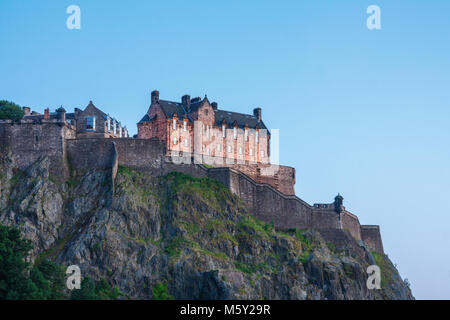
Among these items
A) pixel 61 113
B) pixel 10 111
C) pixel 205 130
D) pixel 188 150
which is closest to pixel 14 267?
pixel 61 113

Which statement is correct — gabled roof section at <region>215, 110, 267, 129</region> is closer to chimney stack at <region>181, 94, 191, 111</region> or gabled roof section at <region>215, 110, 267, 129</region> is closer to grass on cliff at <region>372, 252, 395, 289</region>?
chimney stack at <region>181, 94, 191, 111</region>

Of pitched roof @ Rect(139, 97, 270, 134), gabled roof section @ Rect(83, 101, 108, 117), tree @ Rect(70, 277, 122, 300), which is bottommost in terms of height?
tree @ Rect(70, 277, 122, 300)

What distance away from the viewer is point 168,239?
237ft

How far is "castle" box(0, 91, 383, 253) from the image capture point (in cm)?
7538

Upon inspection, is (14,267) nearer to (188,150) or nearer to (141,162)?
(141,162)

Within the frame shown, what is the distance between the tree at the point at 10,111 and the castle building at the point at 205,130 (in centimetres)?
1285

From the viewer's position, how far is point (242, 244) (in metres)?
74.4

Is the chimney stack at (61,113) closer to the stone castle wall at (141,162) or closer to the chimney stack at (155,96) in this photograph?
the stone castle wall at (141,162)

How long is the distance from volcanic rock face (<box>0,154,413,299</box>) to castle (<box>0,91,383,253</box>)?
134 cm

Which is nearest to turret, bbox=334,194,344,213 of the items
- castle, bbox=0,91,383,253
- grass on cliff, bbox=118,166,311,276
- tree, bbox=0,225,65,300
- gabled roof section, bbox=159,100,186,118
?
castle, bbox=0,91,383,253

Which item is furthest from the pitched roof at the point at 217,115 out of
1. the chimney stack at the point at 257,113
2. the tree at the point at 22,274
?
the tree at the point at 22,274

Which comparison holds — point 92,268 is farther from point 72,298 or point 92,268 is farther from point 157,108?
point 157,108
